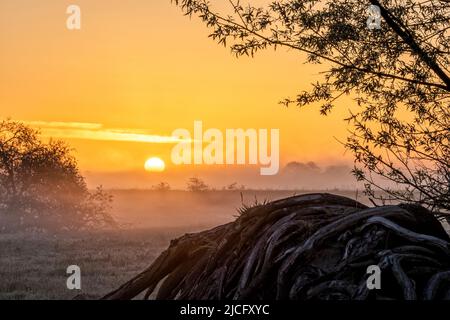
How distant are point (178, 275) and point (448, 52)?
7435 mm

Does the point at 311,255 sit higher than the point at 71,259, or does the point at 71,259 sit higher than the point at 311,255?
the point at 311,255

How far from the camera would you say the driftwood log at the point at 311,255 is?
752 cm

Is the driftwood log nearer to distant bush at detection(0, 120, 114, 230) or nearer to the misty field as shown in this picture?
the misty field

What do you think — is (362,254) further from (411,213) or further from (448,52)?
(448,52)

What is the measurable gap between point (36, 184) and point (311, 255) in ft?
150

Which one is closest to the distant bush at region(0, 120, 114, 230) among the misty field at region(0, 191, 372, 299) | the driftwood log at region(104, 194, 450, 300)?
the misty field at region(0, 191, 372, 299)

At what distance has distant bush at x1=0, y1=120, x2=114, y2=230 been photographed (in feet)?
167

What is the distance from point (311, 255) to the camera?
796 centimetres

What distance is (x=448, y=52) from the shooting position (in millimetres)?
14047

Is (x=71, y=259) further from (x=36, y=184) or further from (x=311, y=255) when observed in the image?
(x=311, y=255)

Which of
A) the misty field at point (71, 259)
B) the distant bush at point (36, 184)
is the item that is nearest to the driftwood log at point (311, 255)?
the misty field at point (71, 259)

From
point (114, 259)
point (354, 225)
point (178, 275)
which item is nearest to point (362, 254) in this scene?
point (354, 225)

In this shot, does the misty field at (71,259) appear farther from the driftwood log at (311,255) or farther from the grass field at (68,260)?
the driftwood log at (311,255)

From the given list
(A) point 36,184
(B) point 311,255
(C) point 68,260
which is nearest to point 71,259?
(C) point 68,260
